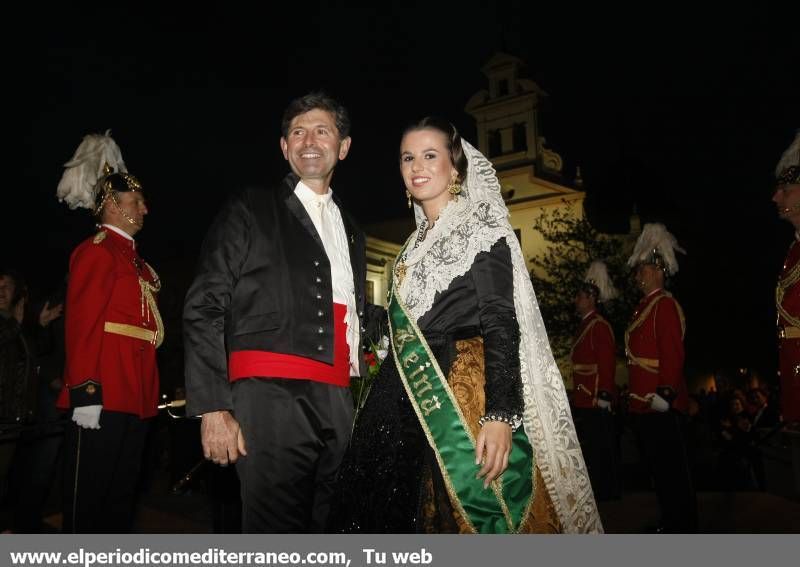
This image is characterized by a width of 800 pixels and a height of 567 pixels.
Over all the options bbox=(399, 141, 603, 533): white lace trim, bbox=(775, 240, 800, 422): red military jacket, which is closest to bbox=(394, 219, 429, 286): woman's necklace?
bbox=(399, 141, 603, 533): white lace trim

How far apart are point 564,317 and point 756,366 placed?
35.7 feet

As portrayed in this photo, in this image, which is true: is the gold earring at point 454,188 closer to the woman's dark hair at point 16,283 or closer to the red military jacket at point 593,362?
the woman's dark hair at point 16,283

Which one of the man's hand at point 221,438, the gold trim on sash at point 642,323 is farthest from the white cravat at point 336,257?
the gold trim on sash at point 642,323

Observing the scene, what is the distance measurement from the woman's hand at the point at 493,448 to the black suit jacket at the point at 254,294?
65 cm

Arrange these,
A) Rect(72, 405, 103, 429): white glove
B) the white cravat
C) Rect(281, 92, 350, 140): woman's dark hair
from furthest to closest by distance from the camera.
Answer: Rect(72, 405, 103, 429): white glove
Rect(281, 92, 350, 140): woman's dark hair
the white cravat

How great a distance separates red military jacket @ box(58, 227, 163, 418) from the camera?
3328 mm

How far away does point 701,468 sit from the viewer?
10.3 meters

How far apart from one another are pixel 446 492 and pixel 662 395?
3.58 meters

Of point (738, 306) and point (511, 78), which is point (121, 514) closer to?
point (511, 78)

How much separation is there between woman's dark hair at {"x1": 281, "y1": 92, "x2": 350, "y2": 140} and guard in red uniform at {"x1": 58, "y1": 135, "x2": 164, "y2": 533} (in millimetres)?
1402

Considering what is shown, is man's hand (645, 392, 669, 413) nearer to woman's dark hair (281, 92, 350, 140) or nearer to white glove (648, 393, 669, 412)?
white glove (648, 393, 669, 412)

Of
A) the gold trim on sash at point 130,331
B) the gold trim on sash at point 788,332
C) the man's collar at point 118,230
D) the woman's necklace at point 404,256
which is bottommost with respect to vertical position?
the gold trim on sash at point 788,332

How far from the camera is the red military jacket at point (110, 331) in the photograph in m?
3.33

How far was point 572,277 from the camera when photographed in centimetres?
2286
